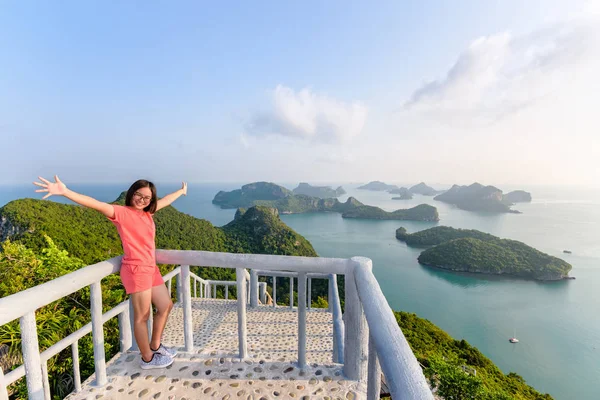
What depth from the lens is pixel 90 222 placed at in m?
23.0

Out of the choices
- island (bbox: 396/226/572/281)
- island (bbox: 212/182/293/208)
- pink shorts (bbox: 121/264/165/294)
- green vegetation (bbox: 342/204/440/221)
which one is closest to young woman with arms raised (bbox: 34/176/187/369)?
pink shorts (bbox: 121/264/165/294)

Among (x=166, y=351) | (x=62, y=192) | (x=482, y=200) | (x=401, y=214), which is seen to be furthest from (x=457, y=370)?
(x=482, y=200)

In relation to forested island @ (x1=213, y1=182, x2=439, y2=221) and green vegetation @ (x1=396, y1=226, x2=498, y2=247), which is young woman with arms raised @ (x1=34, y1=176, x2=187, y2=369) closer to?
green vegetation @ (x1=396, y1=226, x2=498, y2=247)

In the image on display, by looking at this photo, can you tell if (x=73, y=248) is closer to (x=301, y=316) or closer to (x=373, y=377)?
(x=301, y=316)

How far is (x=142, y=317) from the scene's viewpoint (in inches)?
75.9

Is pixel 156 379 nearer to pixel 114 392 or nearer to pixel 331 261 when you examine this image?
pixel 114 392

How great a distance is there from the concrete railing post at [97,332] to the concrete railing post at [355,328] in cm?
166

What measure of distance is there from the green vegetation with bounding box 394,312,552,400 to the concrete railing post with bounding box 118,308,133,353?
8758 millimetres

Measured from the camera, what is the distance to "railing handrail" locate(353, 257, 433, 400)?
2.34ft

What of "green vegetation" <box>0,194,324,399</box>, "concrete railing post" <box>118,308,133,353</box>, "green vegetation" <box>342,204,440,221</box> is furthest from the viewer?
"green vegetation" <box>342,204,440,221</box>

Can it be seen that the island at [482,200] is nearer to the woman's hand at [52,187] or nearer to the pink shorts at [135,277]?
the pink shorts at [135,277]

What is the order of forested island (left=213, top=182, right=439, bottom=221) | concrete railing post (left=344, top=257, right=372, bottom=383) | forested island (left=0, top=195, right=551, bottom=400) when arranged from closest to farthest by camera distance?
concrete railing post (left=344, top=257, right=372, bottom=383), forested island (left=0, top=195, right=551, bottom=400), forested island (left=213, top=182, right=439, bottom=221)

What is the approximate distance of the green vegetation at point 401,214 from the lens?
96.5m

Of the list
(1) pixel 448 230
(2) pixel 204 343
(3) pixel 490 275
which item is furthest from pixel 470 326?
(2) pixel 204 343
